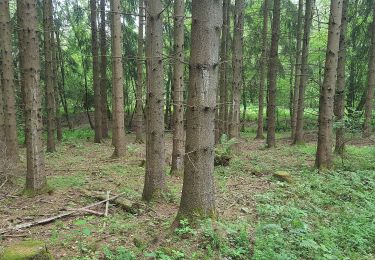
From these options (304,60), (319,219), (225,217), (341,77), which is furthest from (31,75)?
(304,60)

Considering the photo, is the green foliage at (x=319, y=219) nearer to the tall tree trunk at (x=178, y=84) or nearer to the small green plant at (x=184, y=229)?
the small green plant at (x=184, y=229)

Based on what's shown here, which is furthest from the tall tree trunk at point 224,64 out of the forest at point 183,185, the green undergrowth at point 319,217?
the green undergrowth at point 319,217

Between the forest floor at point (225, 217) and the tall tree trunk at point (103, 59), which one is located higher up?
the tall tree trunk at point (103, 59)

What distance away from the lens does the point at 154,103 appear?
634 cm

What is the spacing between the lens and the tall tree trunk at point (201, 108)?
4.37 m

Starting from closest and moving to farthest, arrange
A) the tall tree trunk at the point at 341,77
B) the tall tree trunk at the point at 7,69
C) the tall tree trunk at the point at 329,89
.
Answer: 1. the tall tree trunk at the point at 329,89
2. the tall tree trunk at the point at 7,69
3. the tall tree trunk at the point at 341,77

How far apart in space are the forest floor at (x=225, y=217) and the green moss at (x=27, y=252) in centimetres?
44

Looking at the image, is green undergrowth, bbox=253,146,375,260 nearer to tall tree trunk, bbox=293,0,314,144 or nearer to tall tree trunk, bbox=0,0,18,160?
tall tree trunk, bbox=293,0,314,144

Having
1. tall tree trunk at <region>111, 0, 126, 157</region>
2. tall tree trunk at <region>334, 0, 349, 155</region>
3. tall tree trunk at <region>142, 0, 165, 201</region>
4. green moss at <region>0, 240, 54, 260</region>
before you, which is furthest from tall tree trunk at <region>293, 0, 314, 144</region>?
green moss at <region>0, 240, 54, 260</region>

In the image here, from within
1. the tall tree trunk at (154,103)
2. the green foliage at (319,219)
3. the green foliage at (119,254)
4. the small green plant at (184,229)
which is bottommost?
the green foliage at (319,219)

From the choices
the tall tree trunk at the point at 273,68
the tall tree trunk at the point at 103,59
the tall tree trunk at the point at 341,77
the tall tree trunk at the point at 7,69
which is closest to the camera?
the tall tree trunk at the point at 7,69

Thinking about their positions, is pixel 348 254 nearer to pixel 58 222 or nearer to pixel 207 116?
pixel 207 116

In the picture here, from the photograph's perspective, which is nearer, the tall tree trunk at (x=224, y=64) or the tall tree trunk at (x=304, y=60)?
the tall tree trunk at (x=304, y=60)

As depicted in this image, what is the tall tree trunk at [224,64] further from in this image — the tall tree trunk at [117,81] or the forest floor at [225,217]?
the forest floor at [225,217]
